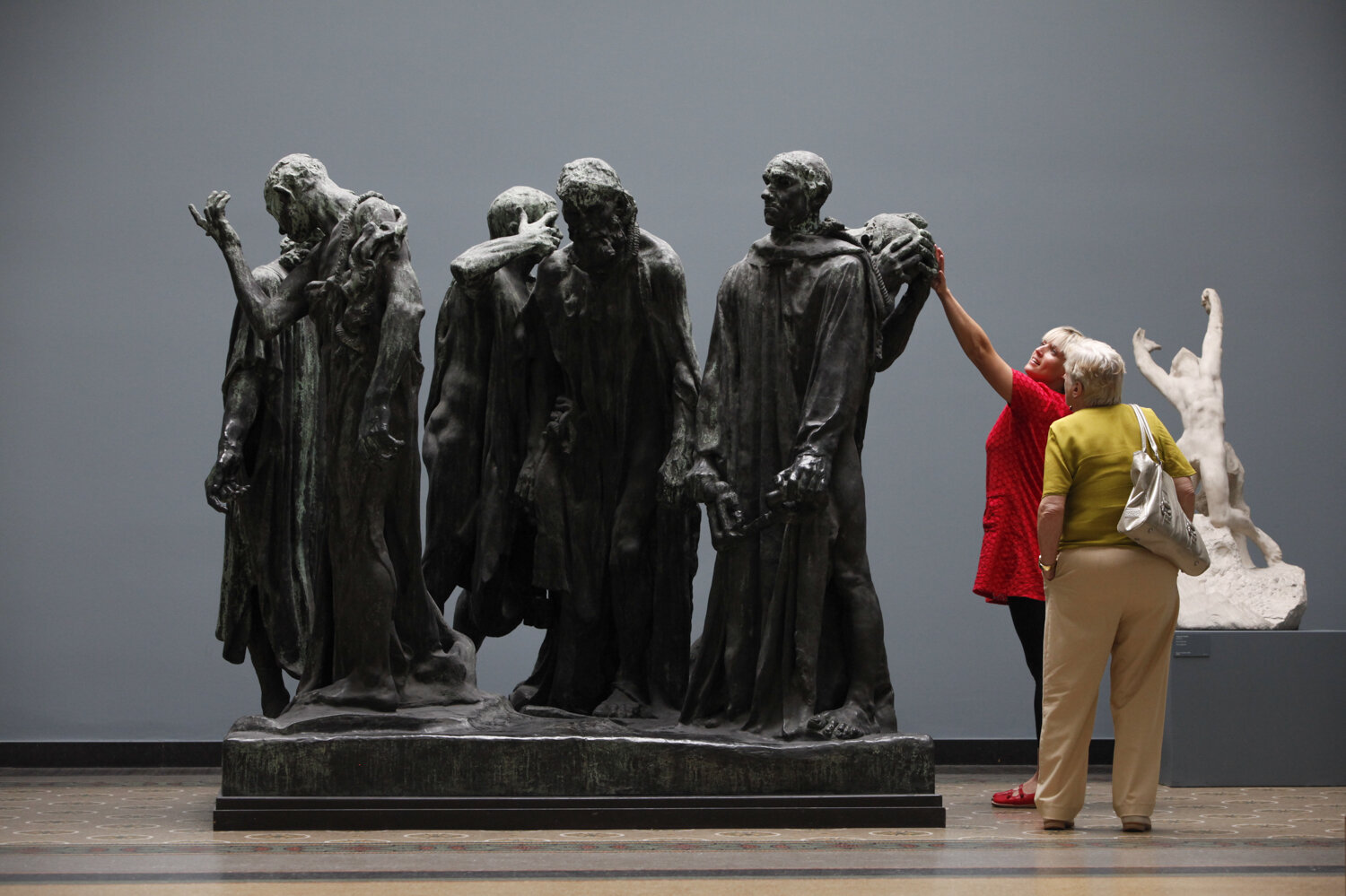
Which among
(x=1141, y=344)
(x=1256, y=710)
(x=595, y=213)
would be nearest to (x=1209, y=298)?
(x=1141, y=344)

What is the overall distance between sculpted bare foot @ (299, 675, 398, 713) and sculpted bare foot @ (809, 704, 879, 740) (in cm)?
143

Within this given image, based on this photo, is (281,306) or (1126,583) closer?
(1126,583)

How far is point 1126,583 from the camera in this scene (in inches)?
205

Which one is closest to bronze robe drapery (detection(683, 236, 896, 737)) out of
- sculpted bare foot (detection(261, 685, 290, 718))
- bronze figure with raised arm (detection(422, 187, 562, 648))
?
bronze figure with raised arm (detection(422, 187, 562, 648))

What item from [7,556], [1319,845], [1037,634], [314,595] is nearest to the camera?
[1319,845]

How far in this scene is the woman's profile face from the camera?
6.17 meters

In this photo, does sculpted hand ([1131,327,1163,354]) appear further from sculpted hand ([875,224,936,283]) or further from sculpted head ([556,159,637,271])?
sculpted head ([556,159,637,271])

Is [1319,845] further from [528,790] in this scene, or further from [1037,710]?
[528,790]

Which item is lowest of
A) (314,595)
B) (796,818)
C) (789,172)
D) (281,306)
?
(796,818)

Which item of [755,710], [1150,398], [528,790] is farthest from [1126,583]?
[1150,398]

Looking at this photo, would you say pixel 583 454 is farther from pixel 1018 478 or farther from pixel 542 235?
pixel 1018 478

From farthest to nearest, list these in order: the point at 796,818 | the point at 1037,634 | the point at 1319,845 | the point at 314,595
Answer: the point at 1037,634 → the point at 314,595 → the point at 796,818 → the point at 1319,845

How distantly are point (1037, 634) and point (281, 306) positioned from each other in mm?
2978

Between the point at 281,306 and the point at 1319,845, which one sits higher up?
the point at 281,306
